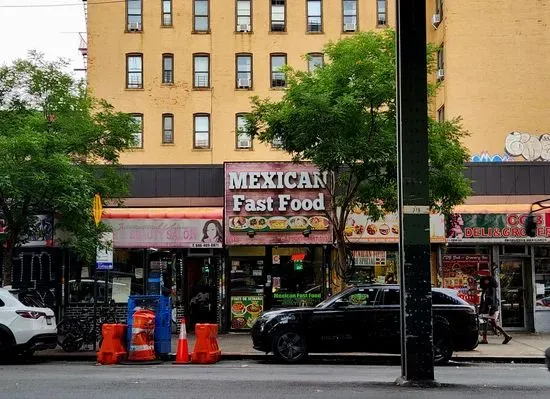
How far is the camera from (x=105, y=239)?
18.9m

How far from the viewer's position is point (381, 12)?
4066 centimetres

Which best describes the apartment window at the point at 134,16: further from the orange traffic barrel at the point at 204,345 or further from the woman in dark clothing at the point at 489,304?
the orange traffic barrel at the point at 204,345

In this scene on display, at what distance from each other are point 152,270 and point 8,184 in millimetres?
6779

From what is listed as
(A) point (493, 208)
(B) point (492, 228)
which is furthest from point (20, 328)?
(A) point (493, 208)

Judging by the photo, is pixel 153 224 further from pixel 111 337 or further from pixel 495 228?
pixel 495 228

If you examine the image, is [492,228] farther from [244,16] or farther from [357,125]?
[244,16]

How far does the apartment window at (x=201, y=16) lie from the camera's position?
40.3 meters

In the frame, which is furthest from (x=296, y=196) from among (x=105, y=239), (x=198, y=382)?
(x=198, y=382)

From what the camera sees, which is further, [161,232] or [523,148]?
[523,148]

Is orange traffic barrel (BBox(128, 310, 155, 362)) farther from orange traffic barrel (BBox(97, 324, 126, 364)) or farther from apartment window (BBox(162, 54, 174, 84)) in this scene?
apartment window (BBox(162, 54, 174, 84))

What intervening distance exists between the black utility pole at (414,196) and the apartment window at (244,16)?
30396mm

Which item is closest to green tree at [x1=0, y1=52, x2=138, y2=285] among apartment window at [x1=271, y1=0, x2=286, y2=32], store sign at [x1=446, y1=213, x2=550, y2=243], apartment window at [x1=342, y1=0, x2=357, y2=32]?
store sign at [x1=446, y1=213, x2=550, y2=243]

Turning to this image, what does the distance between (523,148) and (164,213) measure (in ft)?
49.2

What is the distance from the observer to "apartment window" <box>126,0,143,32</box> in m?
40.1
